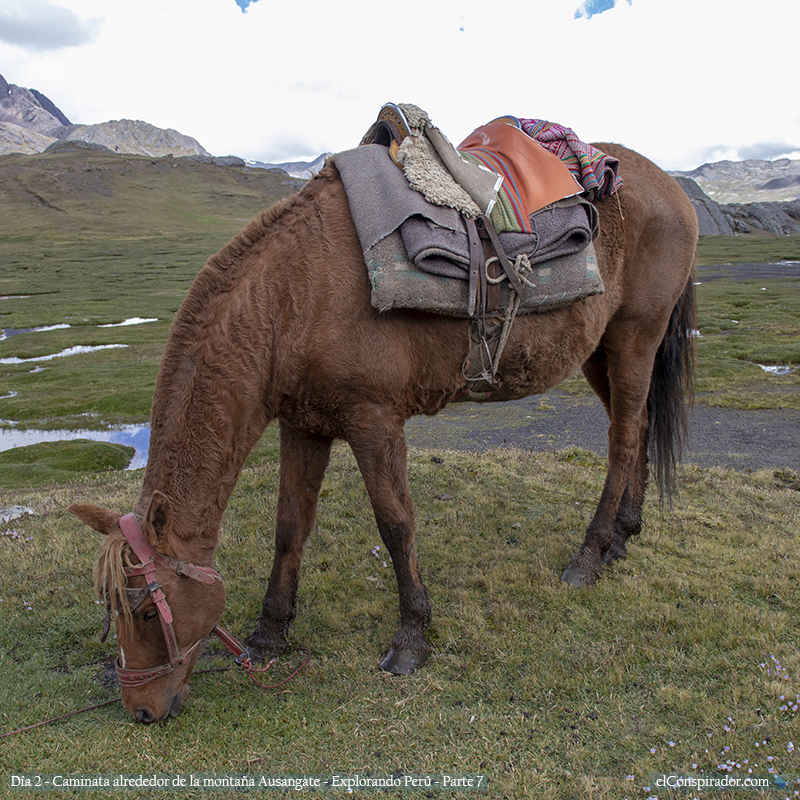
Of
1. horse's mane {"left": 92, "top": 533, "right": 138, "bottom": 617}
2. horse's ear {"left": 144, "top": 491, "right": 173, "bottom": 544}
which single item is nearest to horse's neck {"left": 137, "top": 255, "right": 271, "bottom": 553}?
horse's ear {"left": 144, "top": 491, "right": 173, "bottom": 544}

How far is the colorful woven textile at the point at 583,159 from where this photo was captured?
461 centimetres

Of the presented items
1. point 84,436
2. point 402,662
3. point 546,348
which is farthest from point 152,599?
point 84,436

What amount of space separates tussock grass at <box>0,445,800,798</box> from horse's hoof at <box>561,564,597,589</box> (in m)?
0.12

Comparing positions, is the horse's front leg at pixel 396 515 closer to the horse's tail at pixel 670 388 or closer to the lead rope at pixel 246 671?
the lead rope at pixel 246 671

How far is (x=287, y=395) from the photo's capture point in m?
3.71

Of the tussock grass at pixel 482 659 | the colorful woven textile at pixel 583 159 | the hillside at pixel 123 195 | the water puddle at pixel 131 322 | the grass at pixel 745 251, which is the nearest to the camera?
the tussock grass at pixel 482 659

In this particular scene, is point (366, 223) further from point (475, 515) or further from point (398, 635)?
point (475, 515)

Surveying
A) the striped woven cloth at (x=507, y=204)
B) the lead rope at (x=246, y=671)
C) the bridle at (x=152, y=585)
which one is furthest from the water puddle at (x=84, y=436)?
A: the striped woven cloth at (x=507, y=204)

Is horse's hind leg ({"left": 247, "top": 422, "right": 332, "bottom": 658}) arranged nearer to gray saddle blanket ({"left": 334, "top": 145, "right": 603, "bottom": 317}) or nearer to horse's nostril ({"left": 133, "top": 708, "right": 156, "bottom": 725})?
horse's nostril ({"left": 133, "top": 708, "right": 156, "bottom": 725})

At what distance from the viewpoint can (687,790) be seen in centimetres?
293

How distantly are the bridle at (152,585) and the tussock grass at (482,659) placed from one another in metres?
0.42

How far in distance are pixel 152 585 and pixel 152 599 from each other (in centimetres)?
9

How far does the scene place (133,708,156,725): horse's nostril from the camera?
11.2ft

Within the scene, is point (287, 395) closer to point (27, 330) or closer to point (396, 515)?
point (396, 515)
